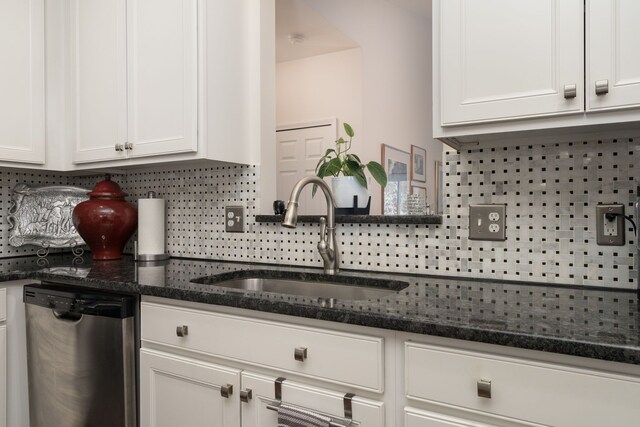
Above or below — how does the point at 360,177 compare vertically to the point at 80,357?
above

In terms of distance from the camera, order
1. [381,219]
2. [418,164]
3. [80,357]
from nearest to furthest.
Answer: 1. [80,357]
2. [381,219]
3. [418,164]

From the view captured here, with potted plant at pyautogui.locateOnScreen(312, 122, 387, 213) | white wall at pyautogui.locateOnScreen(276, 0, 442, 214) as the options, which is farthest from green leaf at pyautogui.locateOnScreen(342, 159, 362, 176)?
white wall at pyautogui.locateOnScreen(276, 0, 442, 214)

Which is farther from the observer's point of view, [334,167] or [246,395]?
[334,167]

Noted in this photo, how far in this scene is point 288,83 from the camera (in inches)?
160

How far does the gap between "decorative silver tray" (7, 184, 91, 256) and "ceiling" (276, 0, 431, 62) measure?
5.82 feet

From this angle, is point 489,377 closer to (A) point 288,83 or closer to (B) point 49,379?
(B) point 49,379

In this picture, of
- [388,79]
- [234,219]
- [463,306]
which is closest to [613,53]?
[463,306]

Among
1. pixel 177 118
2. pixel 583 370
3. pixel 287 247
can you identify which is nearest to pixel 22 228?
pixel 177 118

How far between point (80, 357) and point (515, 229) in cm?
152

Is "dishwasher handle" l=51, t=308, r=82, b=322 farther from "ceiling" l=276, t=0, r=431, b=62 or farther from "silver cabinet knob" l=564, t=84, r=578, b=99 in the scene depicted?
"ceiling" l=276, t=0, r=431, b=62

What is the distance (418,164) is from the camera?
4031 mm

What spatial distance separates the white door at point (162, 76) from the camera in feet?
5.70

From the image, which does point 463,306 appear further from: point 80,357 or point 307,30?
point 307,30

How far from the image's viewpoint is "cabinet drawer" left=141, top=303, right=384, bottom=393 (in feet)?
3.48
